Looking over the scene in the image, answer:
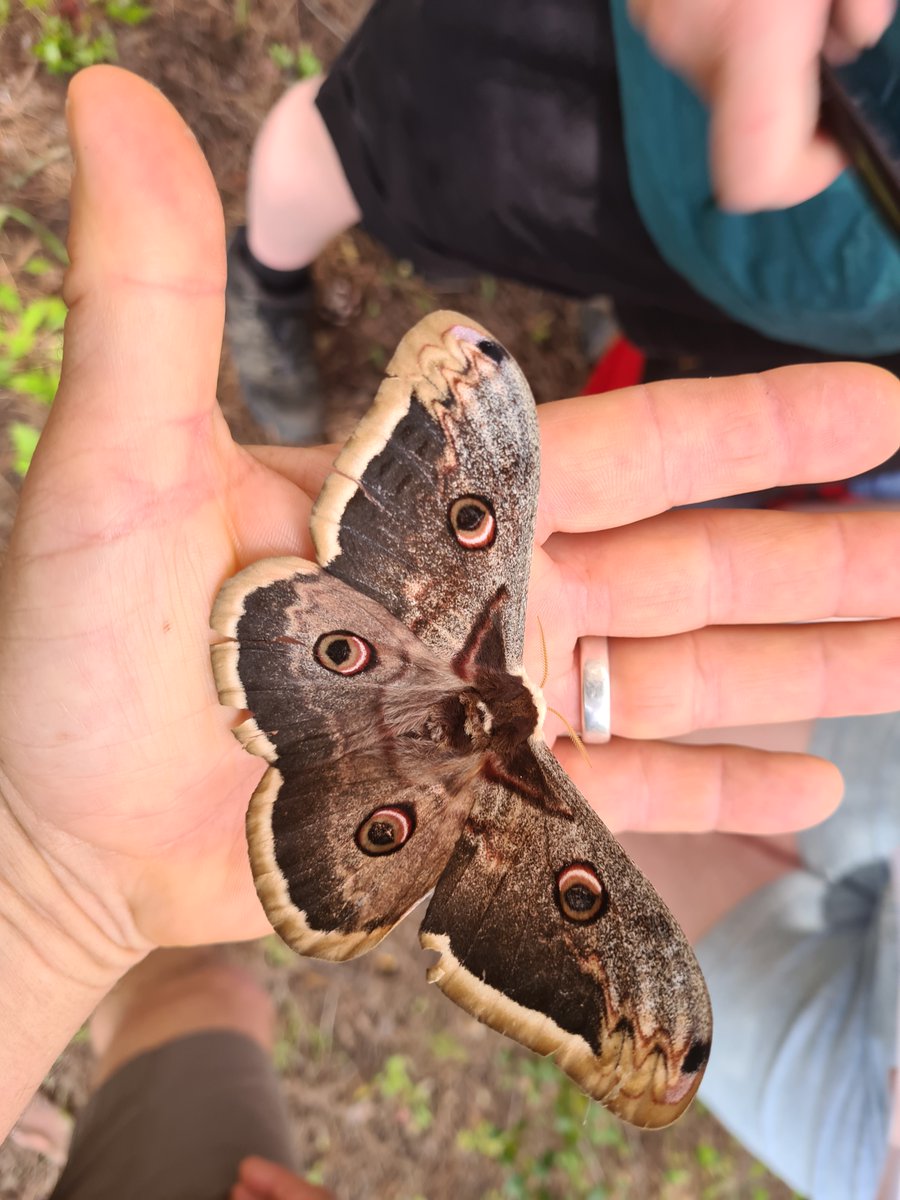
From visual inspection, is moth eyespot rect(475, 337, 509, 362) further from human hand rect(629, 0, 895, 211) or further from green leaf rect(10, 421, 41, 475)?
green leaf rect(10, 421, 41, 475)

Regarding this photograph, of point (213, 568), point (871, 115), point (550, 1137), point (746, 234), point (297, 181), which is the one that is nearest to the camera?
point (871, 115)

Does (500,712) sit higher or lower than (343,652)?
lower

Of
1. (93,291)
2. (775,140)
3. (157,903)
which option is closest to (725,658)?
(775,140)

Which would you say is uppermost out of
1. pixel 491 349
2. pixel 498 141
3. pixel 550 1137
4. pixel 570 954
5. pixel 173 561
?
pixel 498 141

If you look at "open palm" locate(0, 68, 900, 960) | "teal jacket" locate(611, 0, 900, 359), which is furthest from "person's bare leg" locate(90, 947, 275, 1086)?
"teal jacket" locate(611, 0, 900, 359)

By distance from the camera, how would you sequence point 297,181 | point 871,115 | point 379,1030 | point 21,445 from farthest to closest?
point 379,1030
point 21,445
point 297,181
point 871,115

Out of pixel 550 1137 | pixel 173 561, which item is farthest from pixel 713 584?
pixel 550 1137

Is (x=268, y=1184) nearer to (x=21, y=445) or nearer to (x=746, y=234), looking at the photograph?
(x=21, y=445)

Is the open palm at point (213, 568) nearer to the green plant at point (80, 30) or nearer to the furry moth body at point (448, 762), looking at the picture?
the furry moth body at point (448, 762)
